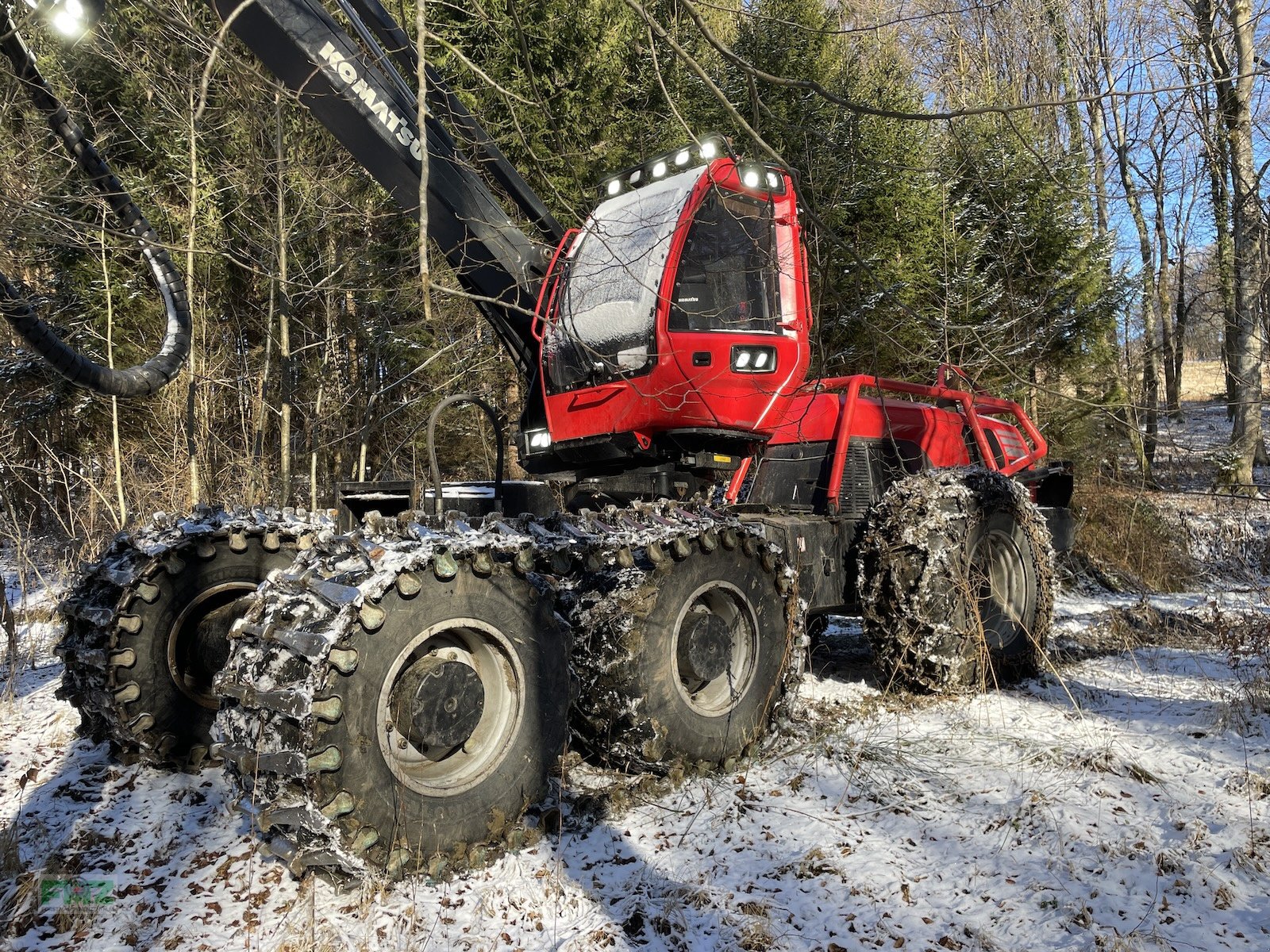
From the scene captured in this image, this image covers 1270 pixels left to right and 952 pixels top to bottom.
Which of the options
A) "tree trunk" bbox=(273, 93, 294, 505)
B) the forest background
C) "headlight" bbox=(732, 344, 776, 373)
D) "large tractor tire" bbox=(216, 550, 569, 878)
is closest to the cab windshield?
"headlight" bbox=(732, 344, 776, 373)

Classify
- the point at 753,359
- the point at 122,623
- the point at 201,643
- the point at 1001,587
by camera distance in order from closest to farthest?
1. the point at 122,623
2. the point at 201,643
3. the point at 753,359
4. the point at 1001,587

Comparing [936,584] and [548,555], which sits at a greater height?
[548,555]

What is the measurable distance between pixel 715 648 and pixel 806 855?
3.31 ft

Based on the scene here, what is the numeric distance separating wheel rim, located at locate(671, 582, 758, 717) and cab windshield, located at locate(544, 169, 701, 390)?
1315mm

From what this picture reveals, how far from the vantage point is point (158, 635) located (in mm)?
4004

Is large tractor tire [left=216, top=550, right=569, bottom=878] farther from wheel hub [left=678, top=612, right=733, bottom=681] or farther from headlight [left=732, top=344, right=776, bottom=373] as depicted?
headlight [left=732, top=344, right=776, bottom=373]

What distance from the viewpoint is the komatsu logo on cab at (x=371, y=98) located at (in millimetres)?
4637

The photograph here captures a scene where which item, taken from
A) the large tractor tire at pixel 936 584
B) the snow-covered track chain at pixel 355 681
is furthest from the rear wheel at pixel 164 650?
the large tractor tire at pixel 936 584

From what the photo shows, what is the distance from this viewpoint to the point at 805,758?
4.23 meters

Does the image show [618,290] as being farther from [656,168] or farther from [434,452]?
[434,452]

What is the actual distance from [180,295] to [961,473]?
4762 mm

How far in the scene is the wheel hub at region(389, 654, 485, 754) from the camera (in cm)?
297

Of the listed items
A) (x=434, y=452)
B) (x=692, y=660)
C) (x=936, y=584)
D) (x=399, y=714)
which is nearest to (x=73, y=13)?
(x=434, y=452)

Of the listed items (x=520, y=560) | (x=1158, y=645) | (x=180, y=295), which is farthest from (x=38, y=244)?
(x=1158, y=645)
